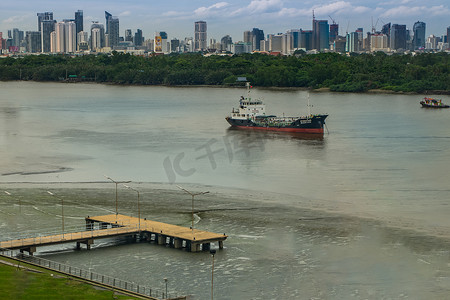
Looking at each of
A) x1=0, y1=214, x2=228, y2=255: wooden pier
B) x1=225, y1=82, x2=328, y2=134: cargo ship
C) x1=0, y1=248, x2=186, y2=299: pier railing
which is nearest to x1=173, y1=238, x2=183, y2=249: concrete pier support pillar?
x1=0, y1=214, x2=228, y2=255: wooden pier

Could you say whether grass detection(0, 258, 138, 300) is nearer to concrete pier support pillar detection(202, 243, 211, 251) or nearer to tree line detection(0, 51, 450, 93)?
concrete pier support pillar detection(202, 243, 211, 251)

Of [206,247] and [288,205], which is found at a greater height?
[288,205]

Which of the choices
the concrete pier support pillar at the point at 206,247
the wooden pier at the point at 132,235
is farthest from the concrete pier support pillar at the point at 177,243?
the concrete pier support pillar at the point at 206,247

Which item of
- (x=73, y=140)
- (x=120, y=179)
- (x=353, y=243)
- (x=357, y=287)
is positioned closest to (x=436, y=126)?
(x=73, y=140)

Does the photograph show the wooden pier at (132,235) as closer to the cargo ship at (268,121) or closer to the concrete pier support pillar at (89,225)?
the concrete pier support pillar at (89,225)

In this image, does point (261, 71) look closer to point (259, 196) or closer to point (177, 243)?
point (259, 196)

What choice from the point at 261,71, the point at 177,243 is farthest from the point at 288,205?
the point at 261,71

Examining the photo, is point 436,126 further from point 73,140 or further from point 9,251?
point 9,251
